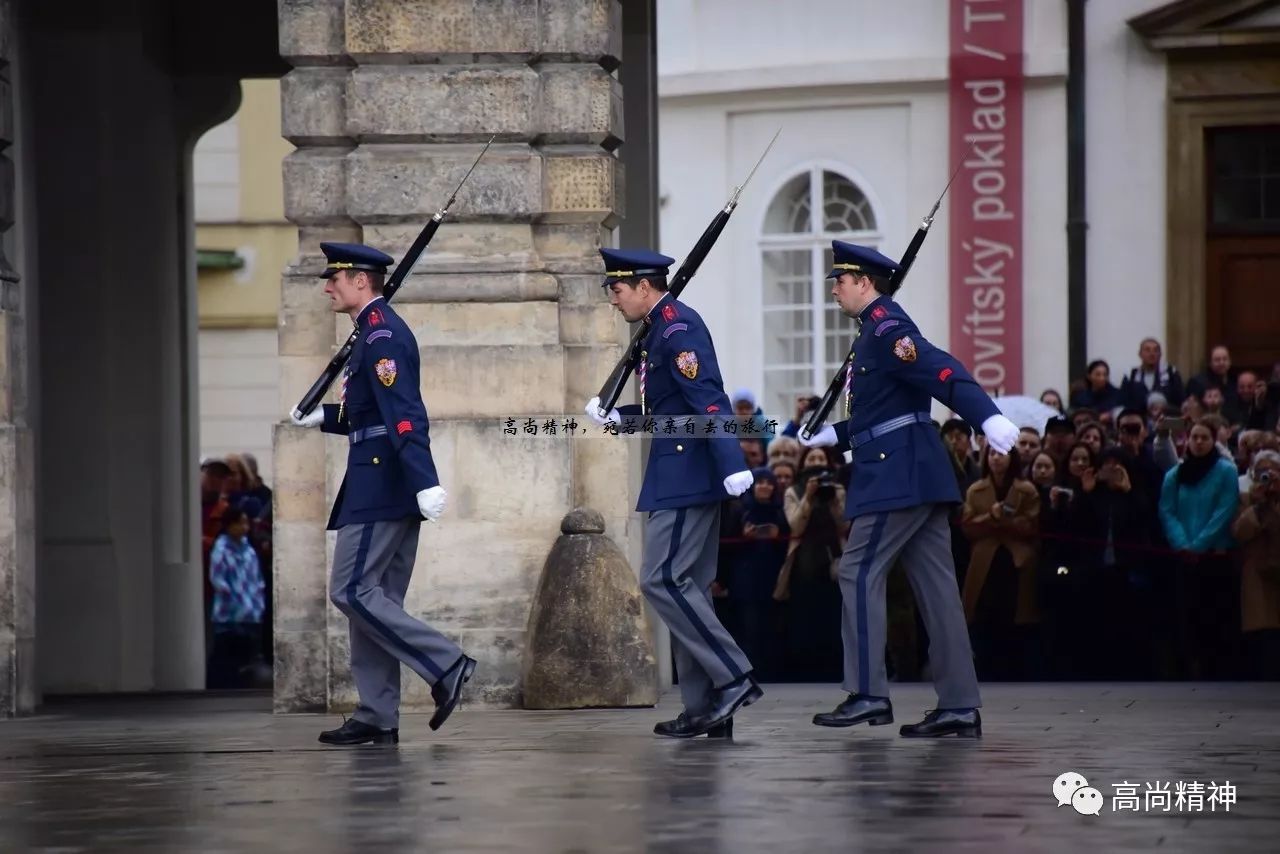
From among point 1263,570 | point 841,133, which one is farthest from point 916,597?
point 841,133

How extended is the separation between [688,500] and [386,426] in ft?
3.87

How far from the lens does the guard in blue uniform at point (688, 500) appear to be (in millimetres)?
11180

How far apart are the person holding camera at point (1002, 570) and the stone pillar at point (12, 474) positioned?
4.89 m

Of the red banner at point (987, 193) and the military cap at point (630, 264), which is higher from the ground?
the red banner at point (987, 193)

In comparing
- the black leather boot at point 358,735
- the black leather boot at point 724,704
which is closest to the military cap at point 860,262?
the black leather boot at point 724,704

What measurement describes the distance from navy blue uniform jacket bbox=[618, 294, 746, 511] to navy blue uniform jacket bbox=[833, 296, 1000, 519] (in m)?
0.49

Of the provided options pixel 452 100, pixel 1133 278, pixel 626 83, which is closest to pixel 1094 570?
pixel 626 83

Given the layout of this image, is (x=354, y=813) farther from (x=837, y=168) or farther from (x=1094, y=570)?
(x=837, y=168)

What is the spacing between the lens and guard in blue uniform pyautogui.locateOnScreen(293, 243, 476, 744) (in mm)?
11055

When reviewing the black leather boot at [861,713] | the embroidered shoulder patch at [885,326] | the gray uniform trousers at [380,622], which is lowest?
the black leather boot at [861,713]

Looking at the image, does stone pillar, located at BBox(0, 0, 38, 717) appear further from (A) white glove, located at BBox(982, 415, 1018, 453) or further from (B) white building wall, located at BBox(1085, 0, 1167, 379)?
(B) white building wall, located at BBox(1085, 0, 1167, 379)

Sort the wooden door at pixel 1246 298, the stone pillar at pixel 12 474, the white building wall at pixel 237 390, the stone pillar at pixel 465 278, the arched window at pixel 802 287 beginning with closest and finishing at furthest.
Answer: the stone pillar at pixel 465 278 < the stone pillar at pixel 12 474 < the wooden door at pixel 1246 298 < the arched window at pixel 802 287 < the white building wall at pixel 237 390

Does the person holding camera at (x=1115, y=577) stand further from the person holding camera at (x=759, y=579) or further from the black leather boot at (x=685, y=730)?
the black leather boot at (x=685, y=730)

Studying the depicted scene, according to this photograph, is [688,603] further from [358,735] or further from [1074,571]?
[1074,571]
